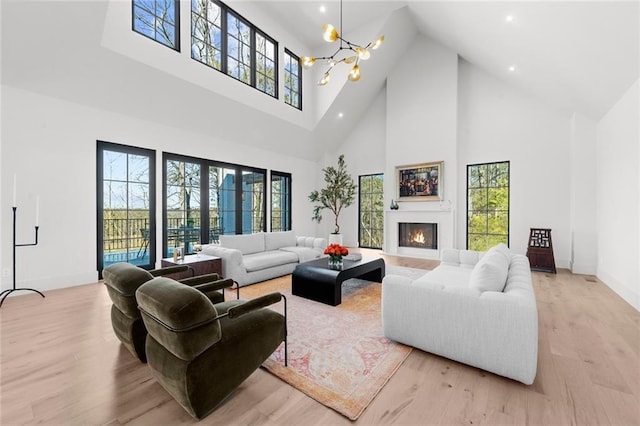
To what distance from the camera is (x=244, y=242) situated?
4.87 metres

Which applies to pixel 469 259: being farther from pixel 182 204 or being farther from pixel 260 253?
pixel 182 204

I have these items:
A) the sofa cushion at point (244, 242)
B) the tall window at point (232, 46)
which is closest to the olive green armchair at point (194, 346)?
the sofa cushion at point (244, 242)

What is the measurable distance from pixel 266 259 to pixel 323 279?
1382 millimetres

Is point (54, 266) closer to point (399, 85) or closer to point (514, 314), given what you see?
point (514, 314)

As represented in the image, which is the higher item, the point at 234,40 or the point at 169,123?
the point at 234,40

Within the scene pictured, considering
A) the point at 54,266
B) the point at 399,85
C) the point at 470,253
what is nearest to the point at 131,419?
the point at 54,266

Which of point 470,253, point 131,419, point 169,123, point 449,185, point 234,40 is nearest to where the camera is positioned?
point 131,419

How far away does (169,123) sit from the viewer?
520cm

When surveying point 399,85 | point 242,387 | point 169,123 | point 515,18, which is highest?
point 399,85

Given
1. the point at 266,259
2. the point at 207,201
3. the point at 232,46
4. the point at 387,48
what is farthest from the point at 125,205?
the point at 387,48

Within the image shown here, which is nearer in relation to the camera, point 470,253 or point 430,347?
point 430,347

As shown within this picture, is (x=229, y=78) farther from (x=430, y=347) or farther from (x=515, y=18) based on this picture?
(x=430, y=347)

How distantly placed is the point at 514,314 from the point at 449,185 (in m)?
5.31

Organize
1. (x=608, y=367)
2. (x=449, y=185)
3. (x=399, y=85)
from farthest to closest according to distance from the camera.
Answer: (x=399, y=85) < (x=449, y=185) < (x=608, y=367)
